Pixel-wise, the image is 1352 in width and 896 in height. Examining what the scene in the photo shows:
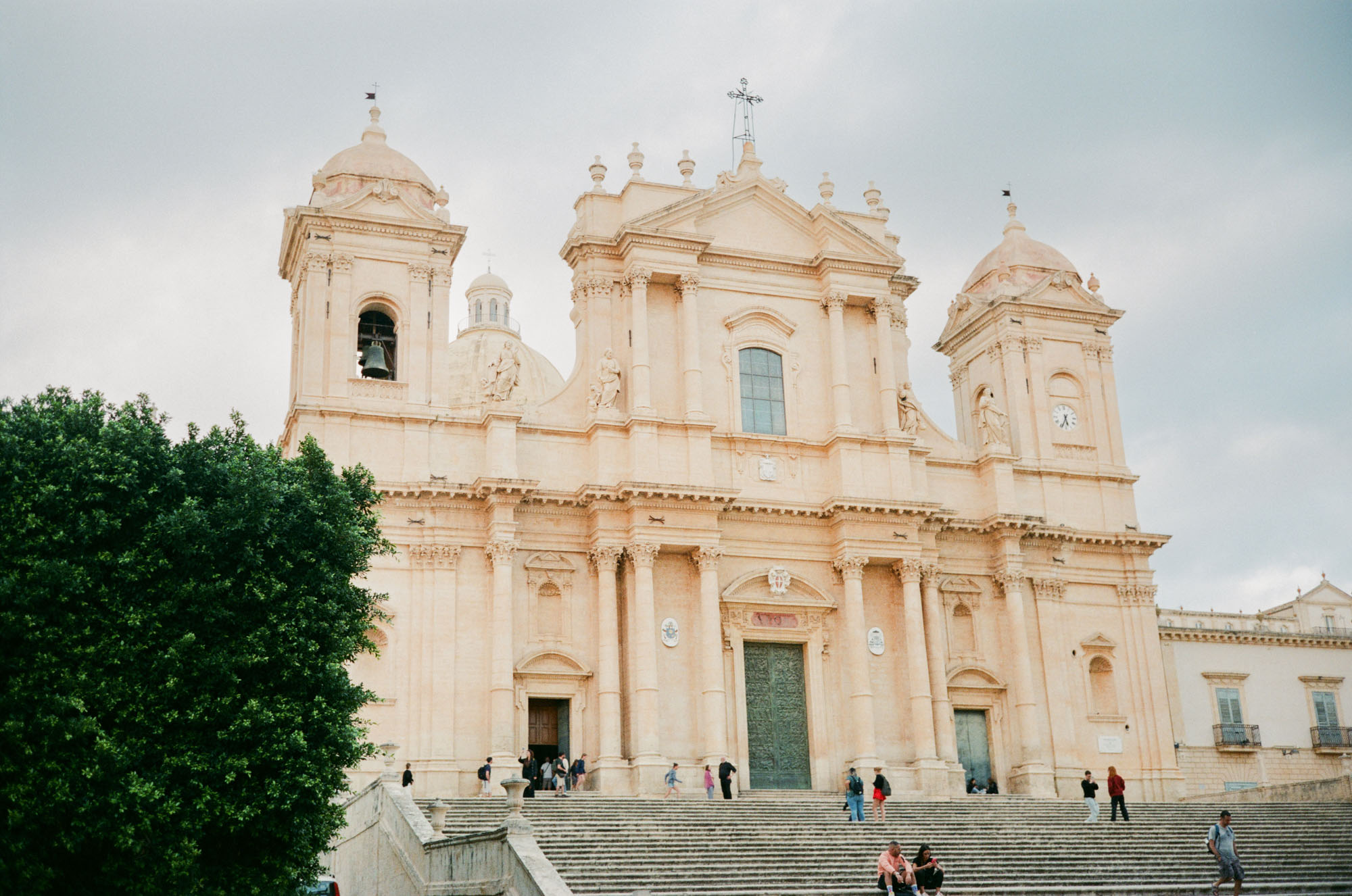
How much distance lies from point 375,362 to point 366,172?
4.61m

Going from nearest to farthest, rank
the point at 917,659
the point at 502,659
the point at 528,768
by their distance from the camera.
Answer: the point at 528,768
the point at 502,659
the point at 917,659

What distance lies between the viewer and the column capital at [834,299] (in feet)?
111

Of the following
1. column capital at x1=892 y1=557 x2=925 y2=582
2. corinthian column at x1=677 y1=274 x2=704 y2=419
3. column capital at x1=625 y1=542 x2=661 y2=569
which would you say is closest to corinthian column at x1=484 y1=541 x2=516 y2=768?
column capital at x1=625 y1=542 x2=661 y2=569

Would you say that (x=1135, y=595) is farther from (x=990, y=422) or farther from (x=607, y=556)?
(x=607, y=556)

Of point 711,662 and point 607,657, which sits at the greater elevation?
point 607,657

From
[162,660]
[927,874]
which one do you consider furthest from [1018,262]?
[162,660]

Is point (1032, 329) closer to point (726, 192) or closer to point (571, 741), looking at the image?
point (726, 192)

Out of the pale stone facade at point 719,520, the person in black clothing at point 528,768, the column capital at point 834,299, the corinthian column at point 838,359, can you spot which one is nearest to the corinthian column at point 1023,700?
the pale stone facade at point 719,520

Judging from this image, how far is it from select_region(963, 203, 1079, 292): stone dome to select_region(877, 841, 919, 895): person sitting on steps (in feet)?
78.3

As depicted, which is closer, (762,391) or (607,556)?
(607,556)

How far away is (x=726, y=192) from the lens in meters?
33.8

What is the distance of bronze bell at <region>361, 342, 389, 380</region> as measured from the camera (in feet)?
102

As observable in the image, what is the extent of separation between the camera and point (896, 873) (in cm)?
1677

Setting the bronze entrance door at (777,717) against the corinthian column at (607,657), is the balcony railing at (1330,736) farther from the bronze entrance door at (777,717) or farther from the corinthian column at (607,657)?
the corinthian column at (607,657)
